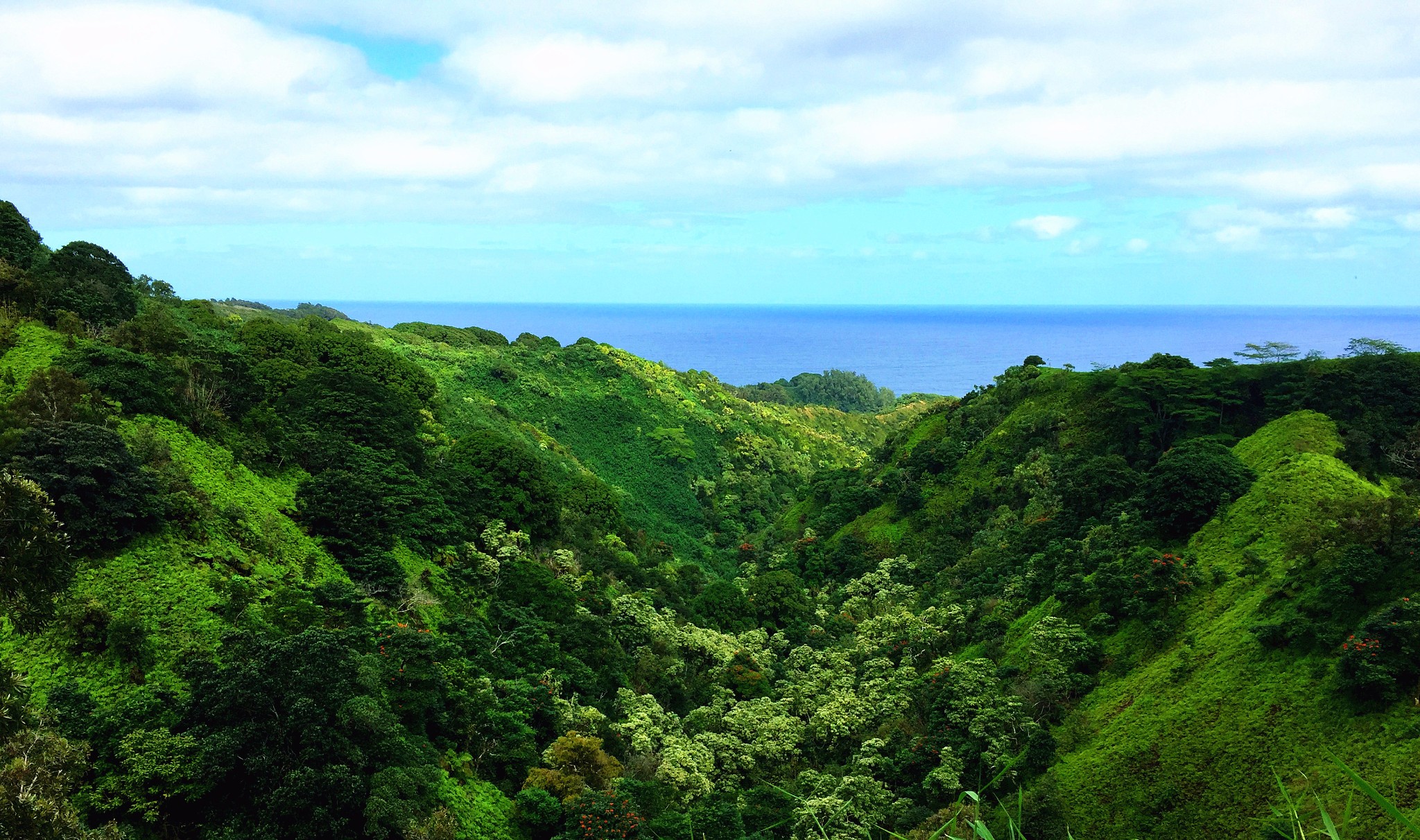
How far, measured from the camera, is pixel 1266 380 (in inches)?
1448

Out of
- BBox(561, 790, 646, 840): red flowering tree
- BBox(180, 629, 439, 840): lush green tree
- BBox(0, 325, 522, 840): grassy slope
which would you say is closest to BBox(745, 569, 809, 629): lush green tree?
BBox(0, 325, 522, 840): grassy slope

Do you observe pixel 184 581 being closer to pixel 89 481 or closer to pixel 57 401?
pixel 89 481

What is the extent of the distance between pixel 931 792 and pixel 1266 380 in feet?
80.9

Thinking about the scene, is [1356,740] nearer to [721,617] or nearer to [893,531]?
[721,617]

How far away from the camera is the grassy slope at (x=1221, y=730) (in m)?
18.7

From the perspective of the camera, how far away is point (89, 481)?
18844 mm

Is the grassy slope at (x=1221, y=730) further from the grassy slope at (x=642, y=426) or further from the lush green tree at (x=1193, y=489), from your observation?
the grassy slope at (x=642, y=426)

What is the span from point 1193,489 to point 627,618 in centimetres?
1951

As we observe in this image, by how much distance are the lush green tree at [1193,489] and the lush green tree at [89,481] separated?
2894cm

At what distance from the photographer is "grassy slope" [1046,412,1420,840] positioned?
1873 centimetres

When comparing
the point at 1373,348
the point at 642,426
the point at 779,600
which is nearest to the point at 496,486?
the point at 779,600

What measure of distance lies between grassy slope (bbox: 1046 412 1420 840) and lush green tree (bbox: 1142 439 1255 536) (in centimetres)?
220

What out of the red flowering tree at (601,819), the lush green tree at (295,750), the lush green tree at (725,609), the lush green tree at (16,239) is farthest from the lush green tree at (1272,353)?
the lush green tree at (16,239)

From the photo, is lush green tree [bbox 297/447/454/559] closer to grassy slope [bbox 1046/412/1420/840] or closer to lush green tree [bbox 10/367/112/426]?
lush green tree [bbox 10/367/112/426]
